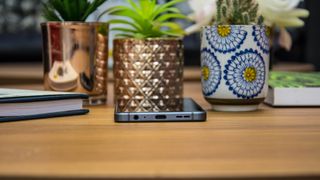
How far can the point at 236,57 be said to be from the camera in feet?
3.08

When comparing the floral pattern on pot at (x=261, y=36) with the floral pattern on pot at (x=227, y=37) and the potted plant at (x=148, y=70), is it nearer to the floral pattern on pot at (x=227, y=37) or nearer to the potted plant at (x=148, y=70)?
the floral pattern on pot at (x=227, y=37)

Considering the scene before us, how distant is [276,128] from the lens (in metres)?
0.79

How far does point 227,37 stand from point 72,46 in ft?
0.96

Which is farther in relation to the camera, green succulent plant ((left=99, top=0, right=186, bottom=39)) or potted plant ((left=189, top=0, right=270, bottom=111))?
green succulent plant ((left=99, top=0, right=186, bottom=39))

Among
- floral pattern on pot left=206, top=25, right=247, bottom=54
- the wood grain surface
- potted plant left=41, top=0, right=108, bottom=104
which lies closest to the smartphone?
the wood grain surface

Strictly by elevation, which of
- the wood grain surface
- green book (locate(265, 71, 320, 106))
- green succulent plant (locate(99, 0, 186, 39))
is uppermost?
green succulent plant (locate(99, 0, 186, 39))

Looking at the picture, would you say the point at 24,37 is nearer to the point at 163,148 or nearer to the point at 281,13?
the point at 281,13

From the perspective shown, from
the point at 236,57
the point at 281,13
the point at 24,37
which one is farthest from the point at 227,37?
the point at 24,37

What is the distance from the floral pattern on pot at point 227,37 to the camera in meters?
0.94

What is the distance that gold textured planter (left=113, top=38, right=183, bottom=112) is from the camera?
3.35ft

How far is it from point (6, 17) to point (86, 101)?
158 cm

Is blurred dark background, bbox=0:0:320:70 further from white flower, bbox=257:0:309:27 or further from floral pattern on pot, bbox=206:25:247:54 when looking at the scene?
floral pattern on pot, bbox=206:25:247:54

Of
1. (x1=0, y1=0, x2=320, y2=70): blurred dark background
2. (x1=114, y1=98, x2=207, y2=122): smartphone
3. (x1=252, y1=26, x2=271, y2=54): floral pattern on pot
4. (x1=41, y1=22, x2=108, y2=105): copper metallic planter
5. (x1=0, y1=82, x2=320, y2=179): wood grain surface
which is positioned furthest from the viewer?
(x1=0, y1=0, x2=320, y2=70): blurred dark background

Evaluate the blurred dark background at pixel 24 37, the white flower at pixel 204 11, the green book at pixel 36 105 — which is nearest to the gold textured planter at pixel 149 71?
the green book at pixel 36 105
